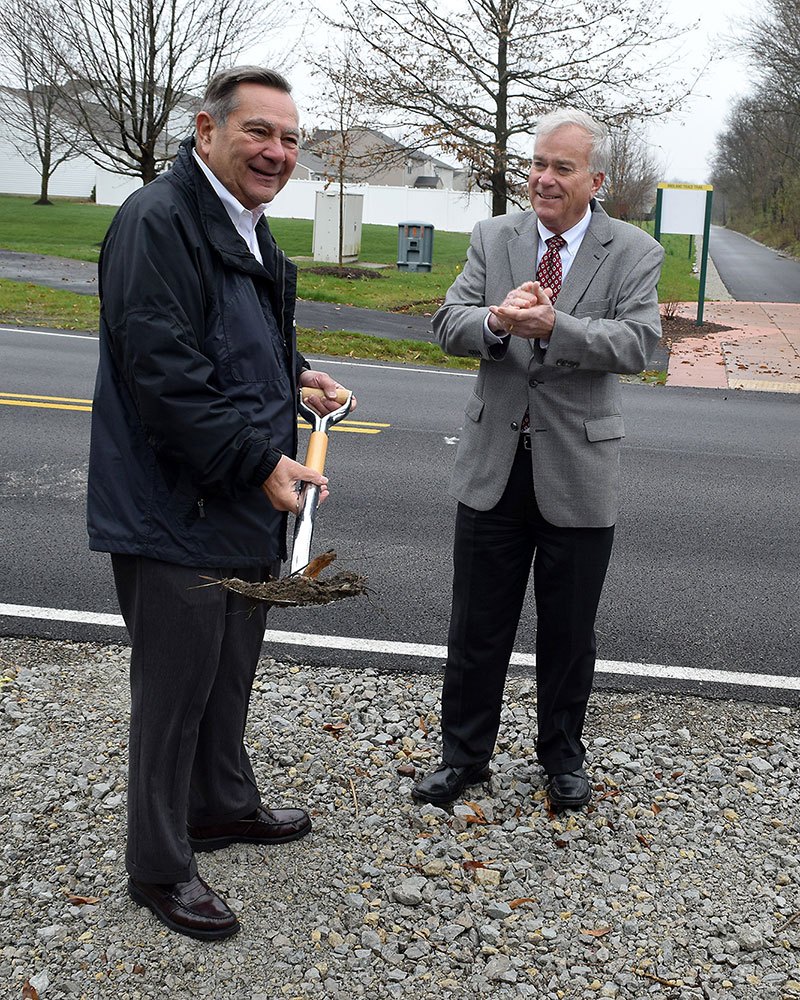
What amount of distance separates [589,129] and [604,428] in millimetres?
971

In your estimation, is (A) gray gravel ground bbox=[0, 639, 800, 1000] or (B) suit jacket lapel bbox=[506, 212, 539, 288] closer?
(A) gray gravel ground bbox=[0, 639, 800, 1000]

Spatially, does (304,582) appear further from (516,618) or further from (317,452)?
(516,618)

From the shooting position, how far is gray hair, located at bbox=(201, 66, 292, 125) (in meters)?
2.81

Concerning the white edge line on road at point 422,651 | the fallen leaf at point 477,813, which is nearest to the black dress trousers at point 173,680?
the fallen leaf at point 477,813

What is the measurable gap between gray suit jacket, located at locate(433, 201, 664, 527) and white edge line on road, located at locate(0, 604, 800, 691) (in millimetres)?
1528

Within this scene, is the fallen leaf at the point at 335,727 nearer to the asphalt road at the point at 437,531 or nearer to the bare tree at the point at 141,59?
the asphalt road at the point at 437,531

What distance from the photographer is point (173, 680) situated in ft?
9.93

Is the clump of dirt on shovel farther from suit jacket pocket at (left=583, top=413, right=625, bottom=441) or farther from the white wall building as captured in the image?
the white wall building

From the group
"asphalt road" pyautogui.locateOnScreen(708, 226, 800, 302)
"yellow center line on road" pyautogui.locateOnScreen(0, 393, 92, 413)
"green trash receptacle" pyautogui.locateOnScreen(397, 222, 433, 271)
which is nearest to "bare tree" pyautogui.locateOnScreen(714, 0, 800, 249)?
"asphalt road" pyautogui.locateOnScreen(708, 226, 800, 302)

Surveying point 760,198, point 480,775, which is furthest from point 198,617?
point 760,198

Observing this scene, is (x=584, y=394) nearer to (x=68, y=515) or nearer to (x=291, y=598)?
(x=291, y=598)

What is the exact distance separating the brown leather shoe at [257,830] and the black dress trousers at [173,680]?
22 centimetres

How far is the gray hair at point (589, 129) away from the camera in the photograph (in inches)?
138

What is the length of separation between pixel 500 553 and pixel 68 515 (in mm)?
4096
